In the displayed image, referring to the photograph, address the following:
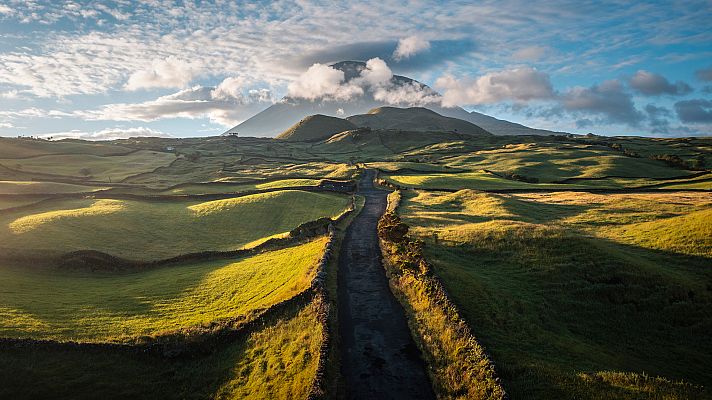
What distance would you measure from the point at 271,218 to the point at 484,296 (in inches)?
1597

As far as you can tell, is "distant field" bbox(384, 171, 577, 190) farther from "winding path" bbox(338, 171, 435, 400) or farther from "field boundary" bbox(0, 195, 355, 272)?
"winding path" bbox(338, 171, 435, 400)

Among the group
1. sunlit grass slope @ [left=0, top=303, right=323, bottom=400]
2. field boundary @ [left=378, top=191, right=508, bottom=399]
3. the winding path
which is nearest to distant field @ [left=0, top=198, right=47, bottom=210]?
sunlit grass slope @ [left=0, top=303, right=323, bottom=400]

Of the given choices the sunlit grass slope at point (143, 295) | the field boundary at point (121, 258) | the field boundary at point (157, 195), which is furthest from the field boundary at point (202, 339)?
the field boundary at point (157, 195)

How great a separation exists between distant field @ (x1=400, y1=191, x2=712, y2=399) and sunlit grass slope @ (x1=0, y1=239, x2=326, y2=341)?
14421mm

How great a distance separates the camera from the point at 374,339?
75.6 feet

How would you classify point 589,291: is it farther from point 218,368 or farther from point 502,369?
point 218,368

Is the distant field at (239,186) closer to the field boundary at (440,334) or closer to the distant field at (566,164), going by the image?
the field boundary at (440,334)

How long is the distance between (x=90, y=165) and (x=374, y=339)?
166 metres

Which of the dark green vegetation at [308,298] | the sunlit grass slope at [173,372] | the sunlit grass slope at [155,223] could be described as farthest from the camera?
the sunlit grass slope at [155,223]

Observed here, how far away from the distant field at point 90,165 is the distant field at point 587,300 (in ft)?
397

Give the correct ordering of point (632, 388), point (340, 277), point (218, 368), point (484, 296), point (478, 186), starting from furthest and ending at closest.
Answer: point (478, 186), point (340, 277), point (484, 296), point (218, 368), point (632, 388)

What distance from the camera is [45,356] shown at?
871 inches

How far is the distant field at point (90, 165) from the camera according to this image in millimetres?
129250

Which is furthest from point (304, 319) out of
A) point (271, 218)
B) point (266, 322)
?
point (271, 218)
